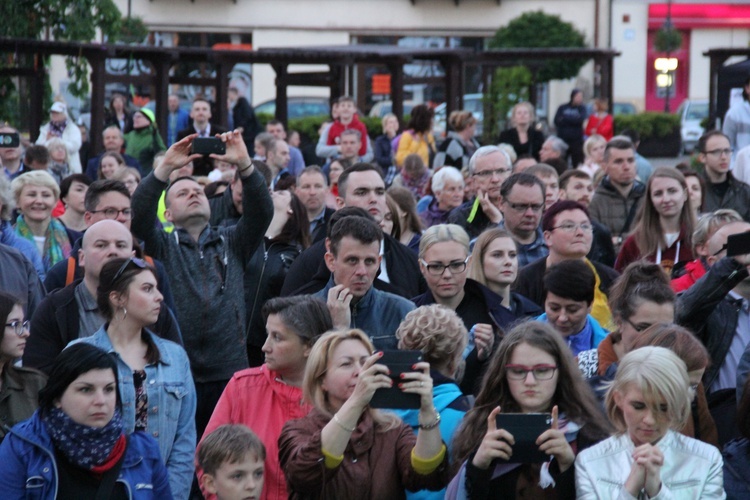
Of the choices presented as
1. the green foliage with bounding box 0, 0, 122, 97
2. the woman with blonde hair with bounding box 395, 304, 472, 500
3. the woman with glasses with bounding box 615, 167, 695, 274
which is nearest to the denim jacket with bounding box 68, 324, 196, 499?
the woman with blonde hair with bounding box 395, 304, 472, 500

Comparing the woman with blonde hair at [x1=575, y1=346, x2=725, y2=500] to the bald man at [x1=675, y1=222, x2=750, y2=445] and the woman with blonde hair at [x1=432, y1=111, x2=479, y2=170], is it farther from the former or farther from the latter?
the woman with blonde hair at [x1=432, y1=111, x2=479, y2=170]

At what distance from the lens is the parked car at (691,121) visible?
3825 centimetres

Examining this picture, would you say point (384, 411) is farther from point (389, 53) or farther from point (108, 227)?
point (389, 53)

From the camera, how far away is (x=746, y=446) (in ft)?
17.7

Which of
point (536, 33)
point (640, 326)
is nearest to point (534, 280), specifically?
point (640, 326)

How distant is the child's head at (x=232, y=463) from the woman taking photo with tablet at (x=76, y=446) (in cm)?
24

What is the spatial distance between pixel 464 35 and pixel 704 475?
4082 centimetres

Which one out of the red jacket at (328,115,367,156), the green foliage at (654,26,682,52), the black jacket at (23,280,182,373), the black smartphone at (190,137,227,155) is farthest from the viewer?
the green foliage at (654,26,682,52)

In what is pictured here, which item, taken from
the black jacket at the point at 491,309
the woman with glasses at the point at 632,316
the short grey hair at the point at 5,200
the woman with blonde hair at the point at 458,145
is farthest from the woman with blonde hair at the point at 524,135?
the woman with glasses at the point at 632,316

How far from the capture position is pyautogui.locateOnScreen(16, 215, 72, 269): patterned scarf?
29.8 feet

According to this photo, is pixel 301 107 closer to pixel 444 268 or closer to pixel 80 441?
pixel 444 268

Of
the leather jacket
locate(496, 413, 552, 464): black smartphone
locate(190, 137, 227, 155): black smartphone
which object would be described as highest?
locate(190, 137, 227, 155): black smartphone

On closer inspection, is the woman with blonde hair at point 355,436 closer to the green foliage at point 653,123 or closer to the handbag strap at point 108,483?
the handbag strap at point 108,483

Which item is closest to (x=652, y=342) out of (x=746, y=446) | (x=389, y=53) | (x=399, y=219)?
(x=746, y=446)
